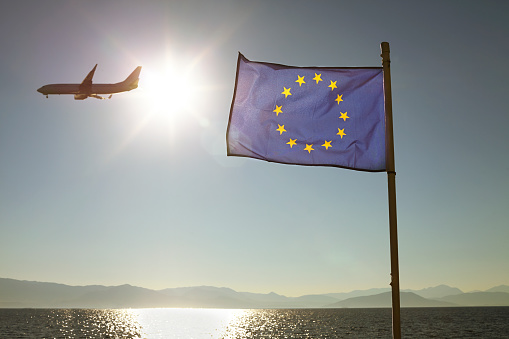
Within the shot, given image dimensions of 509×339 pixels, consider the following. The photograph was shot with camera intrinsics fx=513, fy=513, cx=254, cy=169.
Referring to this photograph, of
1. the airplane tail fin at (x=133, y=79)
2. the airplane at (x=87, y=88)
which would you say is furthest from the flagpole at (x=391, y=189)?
the airplane tail fin at (x=133, y=79)

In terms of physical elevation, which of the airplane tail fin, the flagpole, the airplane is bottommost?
the flagpole

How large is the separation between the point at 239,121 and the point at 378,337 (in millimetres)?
95879

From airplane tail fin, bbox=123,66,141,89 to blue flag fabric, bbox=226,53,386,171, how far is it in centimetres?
9789

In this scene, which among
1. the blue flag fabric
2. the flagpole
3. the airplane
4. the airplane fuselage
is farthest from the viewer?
the airplane fuselage

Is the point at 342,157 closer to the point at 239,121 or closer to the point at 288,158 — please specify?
the point at 288,158

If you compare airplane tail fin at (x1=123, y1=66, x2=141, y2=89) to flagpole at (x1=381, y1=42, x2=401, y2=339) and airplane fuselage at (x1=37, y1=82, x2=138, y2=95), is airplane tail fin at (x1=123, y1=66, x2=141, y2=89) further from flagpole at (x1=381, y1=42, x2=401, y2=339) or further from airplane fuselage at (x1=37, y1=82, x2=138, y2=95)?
flagpole at (x1=381, y1=42, x2=401, y2=339)

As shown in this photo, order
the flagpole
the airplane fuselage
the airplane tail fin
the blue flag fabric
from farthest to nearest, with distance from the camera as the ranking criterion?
the airplane tail fin, the airplane fuselage, the blue flag fabric, the flagpole

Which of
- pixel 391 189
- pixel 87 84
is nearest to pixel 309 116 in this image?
pixel 391 189

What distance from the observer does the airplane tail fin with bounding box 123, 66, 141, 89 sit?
105631 millimetres

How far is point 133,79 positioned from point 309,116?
106 metres

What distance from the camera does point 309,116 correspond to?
10.9 m

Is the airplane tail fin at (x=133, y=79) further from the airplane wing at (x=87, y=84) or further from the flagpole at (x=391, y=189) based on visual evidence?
the flagpole at (x=391, y=189)

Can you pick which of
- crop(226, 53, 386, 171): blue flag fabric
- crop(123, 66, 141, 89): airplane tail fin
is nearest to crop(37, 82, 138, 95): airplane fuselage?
crop(123, 66, 141, 89): airplane tail fin

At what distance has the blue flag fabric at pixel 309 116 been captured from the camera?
10.4 m
